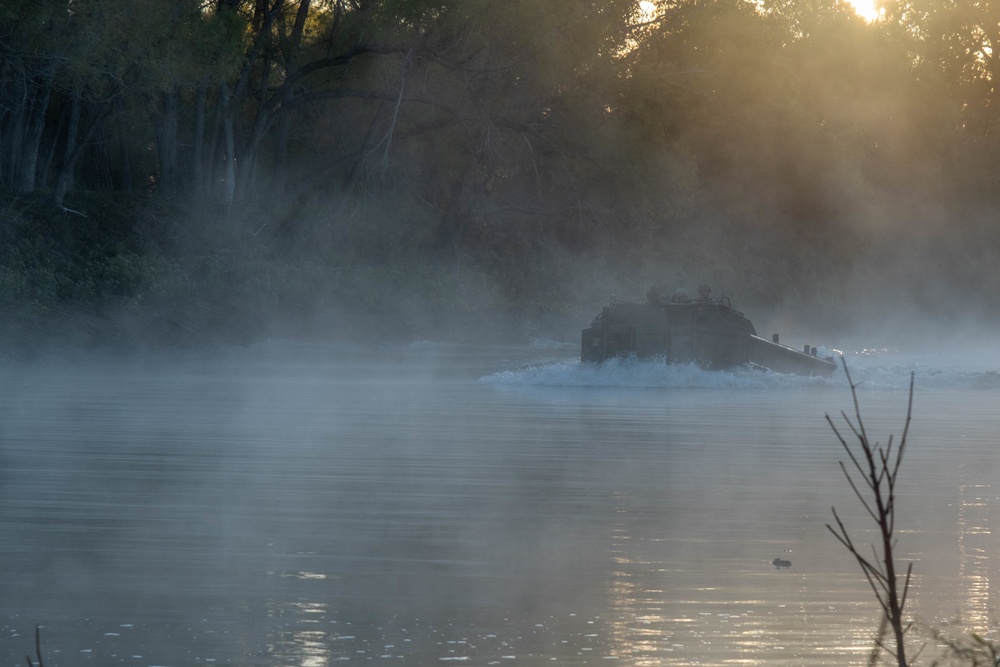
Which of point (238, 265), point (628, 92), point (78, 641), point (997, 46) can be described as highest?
point (997, 46)

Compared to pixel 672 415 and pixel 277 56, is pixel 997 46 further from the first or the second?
pixel 672 415

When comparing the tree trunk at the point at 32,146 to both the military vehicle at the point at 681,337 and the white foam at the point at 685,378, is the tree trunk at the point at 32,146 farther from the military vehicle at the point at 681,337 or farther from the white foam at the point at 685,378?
the military vehicle at the point at 681,337

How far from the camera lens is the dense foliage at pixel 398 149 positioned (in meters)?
35.7

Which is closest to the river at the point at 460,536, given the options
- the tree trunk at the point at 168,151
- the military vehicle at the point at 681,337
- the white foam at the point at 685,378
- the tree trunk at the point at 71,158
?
the white foam at the point at 685,378

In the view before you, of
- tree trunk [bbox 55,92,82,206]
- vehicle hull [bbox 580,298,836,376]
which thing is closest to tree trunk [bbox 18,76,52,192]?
tree trunk [bbox 55,92,82,206]

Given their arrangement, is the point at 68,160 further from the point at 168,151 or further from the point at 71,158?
the point at 168,151

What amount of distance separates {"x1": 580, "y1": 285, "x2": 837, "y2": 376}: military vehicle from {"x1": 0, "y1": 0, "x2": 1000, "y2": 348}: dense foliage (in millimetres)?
11505

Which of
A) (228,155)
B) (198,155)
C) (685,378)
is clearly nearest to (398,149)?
(228,155)

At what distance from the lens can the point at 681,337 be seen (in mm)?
29000

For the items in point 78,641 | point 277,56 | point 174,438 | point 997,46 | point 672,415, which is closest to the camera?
point 78,641

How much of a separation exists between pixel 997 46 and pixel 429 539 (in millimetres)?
67217

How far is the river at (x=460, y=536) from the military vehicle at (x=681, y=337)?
32.5ft

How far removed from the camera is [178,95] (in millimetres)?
40875

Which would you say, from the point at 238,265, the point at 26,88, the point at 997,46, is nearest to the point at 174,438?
the point at 26,88
